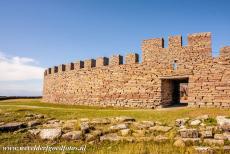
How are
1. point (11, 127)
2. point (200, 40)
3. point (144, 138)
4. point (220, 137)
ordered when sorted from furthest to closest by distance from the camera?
point (200, 40), point (11, 127), point (144, 138), point (220, 137)

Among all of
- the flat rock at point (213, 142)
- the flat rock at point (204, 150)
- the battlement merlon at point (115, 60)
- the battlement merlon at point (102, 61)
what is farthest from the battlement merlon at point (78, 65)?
the flat rock at point (204, 150)

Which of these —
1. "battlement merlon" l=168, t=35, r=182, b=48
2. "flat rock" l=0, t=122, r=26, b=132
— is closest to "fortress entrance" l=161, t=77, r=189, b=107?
"battlement merlon" l=168, t=35, r=182, b=48

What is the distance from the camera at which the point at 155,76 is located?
18312mm

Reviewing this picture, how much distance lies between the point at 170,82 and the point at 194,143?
505 inches

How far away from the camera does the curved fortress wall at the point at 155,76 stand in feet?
52.4

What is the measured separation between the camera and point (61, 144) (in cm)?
721

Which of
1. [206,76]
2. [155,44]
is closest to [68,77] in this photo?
[155,44]

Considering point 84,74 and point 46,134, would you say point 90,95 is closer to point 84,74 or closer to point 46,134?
point 84,74

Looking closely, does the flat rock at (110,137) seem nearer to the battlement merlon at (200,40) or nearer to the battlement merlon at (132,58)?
the battlement merlon at (200,40)

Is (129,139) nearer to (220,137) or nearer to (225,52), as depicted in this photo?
(220,137)

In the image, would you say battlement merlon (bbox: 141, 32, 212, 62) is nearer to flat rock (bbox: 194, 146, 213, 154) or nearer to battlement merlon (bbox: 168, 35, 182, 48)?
battlement merlon (bbox: 168, 35, 182, 48)

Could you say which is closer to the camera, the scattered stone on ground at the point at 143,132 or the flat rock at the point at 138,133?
the scattered stone on ground at the point at 143,132

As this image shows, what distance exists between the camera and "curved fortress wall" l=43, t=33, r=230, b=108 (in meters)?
16.0

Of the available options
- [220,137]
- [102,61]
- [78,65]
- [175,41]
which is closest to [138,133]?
[220,137]
